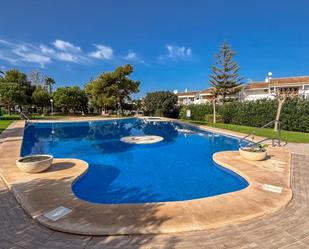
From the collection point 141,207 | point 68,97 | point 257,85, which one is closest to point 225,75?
point 257,85

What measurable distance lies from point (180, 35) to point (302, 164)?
23.3 metres

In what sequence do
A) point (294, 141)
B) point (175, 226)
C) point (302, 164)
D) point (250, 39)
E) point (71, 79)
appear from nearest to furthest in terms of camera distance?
1. point (175, 226)
2. point (302, 164)
3. point (294, 141)
4. point (250, 39)
5. point (71, 79)

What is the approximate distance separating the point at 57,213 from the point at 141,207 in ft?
5.06

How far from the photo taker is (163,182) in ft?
20.9

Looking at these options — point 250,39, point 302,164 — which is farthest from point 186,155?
point 250,39

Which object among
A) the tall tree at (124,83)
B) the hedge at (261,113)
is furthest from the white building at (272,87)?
the tall tree at (124,83)

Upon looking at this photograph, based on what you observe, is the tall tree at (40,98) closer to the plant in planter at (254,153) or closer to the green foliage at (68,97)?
the green foliage at (68,97)

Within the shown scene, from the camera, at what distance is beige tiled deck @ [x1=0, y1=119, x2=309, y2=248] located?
2.88 m

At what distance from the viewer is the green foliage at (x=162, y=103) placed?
30.7 m

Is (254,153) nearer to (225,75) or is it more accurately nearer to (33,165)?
(33,165)

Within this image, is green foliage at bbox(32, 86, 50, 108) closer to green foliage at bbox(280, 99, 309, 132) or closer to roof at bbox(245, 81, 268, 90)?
roof at bbox(245, 81, 268, 90)

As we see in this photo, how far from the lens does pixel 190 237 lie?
3.07 meters

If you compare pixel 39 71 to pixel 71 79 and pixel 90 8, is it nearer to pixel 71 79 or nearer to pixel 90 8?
pixel 71 79

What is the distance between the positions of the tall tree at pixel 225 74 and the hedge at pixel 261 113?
7.83 meters
